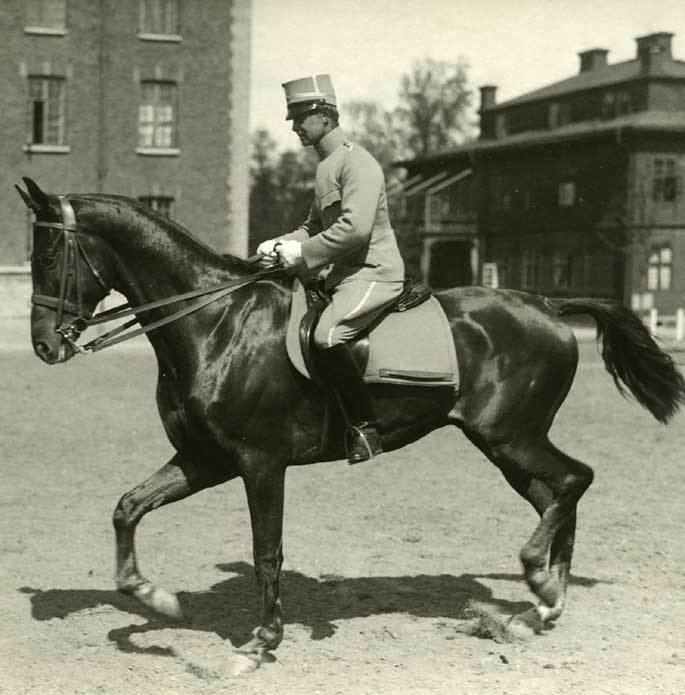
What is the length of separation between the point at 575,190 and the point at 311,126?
41676 mm

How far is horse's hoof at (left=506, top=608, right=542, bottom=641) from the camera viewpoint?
18.6 feet

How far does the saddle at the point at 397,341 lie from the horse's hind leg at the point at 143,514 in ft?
2.70

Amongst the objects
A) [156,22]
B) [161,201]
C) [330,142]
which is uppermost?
[156,22]

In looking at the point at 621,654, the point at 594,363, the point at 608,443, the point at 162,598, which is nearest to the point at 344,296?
the point at 162,598

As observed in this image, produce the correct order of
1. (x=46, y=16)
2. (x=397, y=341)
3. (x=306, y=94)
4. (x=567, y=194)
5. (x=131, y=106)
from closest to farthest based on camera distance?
(x=306, y=94)
(x=397, y=341)
(x=46, y=16)
(x=131, y=106)
(x=567, y=194)

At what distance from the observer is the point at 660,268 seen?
43.2 metres

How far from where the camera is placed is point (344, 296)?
5547mm

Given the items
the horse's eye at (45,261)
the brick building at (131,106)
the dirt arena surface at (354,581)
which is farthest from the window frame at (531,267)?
the horse's eye at (45,261)

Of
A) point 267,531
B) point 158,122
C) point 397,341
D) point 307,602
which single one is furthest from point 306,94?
point 158,122

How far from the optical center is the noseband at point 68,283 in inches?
209

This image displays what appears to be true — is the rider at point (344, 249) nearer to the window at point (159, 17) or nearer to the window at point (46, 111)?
the window at point (46, 111)

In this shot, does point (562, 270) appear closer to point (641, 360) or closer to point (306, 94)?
point (641, 360)

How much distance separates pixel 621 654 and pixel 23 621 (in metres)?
3.06

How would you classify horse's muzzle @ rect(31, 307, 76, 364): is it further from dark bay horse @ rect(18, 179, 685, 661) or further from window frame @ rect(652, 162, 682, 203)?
window frame @ rect(652, 162, 682, 203)
